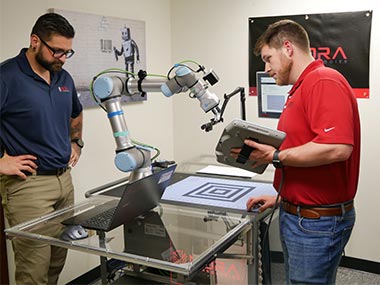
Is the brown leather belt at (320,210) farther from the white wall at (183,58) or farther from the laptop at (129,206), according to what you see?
the white wall at (183,58)

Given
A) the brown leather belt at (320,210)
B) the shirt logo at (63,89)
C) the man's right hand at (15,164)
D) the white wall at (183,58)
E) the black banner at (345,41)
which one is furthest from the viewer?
the black banner at (345,41)

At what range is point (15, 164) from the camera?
1984 mm

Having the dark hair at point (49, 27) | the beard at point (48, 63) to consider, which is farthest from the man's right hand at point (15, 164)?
the dark hair at point (49, 27)

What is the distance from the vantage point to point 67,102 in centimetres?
226

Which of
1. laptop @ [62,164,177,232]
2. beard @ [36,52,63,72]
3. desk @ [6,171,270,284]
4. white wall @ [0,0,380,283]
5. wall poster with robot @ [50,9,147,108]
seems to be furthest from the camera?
white wall @ [0,0,380,283]

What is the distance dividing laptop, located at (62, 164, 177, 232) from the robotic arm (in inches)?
2.5

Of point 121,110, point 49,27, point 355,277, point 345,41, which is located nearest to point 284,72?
point 121,110

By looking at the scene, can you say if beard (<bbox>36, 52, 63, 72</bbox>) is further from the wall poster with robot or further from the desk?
the desk

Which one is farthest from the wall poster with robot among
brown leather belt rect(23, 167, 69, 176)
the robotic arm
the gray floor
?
the gray floor

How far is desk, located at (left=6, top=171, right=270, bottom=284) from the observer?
1.38 meters

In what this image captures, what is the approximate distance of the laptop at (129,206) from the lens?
1533 millimetres

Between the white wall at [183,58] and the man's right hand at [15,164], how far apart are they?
69 cm

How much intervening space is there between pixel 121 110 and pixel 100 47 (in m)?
1.44

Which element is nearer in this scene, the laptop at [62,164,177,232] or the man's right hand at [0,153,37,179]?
the laptop at [62,164,177,232]
